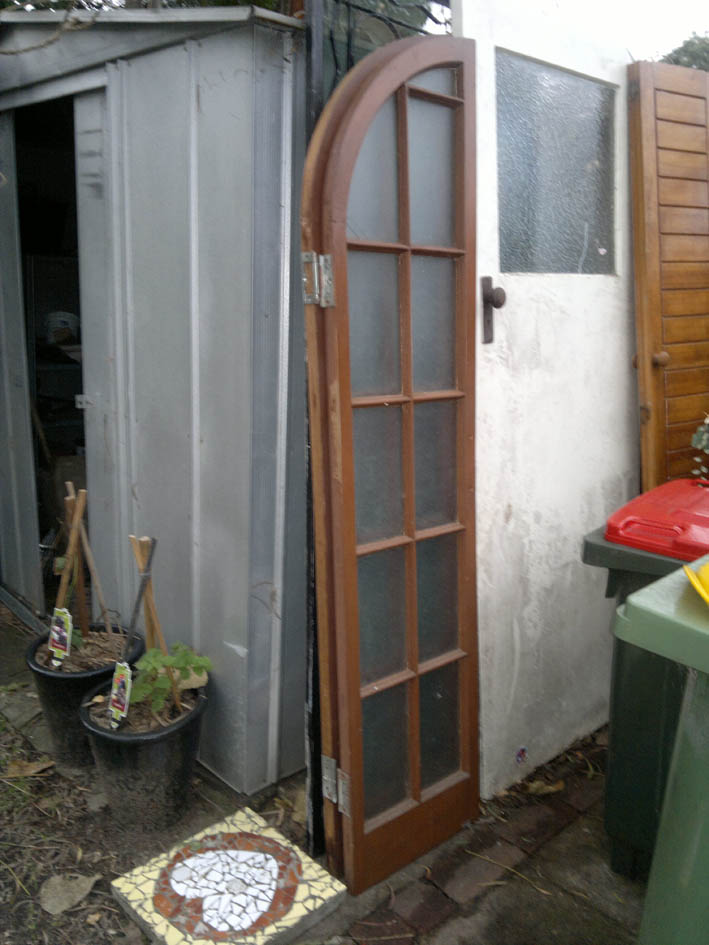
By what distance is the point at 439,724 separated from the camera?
272cm

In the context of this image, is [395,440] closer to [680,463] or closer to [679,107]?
[680,463]

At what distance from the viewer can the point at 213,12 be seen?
8.25 feet

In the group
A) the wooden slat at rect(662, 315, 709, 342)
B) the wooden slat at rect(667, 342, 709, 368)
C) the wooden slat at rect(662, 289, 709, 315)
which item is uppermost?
the wooden slat at rect(662, 289, 709, 315)

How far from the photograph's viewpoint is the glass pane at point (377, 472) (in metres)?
2.39

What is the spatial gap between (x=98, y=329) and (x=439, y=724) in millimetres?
2185

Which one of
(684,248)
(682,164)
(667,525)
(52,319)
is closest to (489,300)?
(667,525)

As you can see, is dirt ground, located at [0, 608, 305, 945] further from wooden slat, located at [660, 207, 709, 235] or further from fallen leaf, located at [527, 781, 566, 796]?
wooden slat, located at [660, 207, 709, 235]

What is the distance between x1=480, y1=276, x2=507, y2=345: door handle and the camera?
2.67 meters

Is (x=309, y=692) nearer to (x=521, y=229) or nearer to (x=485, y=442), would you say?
(x=485, y=442)

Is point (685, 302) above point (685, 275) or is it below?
below

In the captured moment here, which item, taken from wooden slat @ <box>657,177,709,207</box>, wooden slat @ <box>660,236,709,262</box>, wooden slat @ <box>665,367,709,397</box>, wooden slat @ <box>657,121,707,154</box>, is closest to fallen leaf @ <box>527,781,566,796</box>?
wooden slat @ <box>665,367,709,397</box>

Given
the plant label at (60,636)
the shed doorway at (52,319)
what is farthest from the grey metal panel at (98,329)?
the shed doorway at (52,319)

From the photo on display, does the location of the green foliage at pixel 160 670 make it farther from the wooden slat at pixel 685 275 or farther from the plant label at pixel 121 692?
the wooden slat at pixel 685 275

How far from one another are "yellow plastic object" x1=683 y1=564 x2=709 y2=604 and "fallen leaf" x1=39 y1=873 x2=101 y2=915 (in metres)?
2.11
